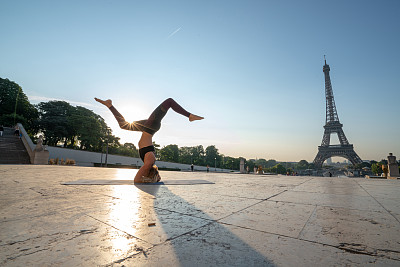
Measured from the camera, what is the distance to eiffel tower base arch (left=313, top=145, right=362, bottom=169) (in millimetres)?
53875

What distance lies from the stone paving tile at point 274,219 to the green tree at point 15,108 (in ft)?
161

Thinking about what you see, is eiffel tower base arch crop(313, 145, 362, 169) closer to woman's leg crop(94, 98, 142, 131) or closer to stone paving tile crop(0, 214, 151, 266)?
woman's leg crop(94, 98, 142, 131)

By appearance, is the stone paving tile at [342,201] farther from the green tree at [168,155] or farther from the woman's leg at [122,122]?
the green tree at [168,155]

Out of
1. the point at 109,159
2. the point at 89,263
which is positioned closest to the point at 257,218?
the point at 89,263

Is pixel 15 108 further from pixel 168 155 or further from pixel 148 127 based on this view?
pixel 148 127

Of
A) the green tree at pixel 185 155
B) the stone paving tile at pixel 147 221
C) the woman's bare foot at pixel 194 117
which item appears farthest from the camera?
the green tree at pixel 185 155

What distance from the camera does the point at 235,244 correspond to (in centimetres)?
130

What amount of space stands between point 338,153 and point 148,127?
68.3 m

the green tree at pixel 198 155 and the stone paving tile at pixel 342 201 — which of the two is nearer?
the stone paving tile at pixel 342 201

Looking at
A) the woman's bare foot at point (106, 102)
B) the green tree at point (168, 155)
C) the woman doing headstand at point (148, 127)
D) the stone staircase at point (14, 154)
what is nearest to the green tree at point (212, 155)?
the green tree at point (168, 155)

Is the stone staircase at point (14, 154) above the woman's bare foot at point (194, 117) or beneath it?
beneath

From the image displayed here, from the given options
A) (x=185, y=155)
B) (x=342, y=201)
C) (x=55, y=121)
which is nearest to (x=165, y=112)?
(x=342, y=201)

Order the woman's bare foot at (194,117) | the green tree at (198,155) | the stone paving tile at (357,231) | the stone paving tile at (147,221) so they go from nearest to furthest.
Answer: the stone paving tile at (357,231), the stone paving tile at (147,221), the woman's bare foot at (194,117), the green tree at (198,155)

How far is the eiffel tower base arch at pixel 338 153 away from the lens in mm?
53875
